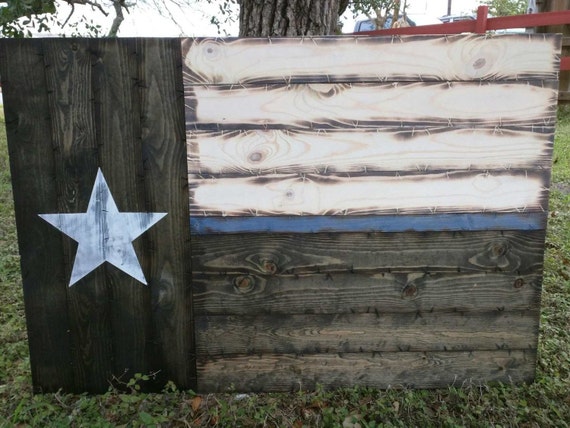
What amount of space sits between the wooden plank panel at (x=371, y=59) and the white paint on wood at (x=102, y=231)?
0.62m

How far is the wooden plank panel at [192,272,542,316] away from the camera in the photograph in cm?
230

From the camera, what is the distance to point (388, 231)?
2252 millimetres

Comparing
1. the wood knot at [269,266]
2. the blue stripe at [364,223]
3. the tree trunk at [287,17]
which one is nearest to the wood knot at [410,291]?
the blue stripe at [364,223]

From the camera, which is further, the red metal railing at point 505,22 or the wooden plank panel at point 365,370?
the red metal railing at point 505,22

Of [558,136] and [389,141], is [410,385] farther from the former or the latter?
[558,136]

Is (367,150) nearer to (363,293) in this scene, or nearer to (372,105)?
(372,105)

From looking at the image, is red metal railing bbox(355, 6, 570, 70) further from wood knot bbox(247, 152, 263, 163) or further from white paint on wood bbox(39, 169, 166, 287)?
white paint on wood bbox(39, 169, 166, 287)

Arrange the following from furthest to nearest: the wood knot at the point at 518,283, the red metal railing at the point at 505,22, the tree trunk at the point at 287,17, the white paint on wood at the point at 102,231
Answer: the red metal railing at the point at 505,22 → the tree trunk at the point at 287,17 → the wood knot at the point at 518,283 → the white paint on wood at the point at 102,231

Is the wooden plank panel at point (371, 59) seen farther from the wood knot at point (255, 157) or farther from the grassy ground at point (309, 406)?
the grassy ground at point (309, 406)

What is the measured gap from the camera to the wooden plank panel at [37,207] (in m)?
2.10

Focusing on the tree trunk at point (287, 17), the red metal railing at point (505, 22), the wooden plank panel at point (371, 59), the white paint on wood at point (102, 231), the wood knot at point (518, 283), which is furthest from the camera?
the red metal railing at point (505, 22)

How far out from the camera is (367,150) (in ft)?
7.13

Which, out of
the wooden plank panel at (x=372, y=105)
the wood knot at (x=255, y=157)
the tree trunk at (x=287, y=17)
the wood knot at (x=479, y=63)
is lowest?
the wood knot at (x=255, y=157)

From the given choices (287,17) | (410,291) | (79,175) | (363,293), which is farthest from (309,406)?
(287,17)
